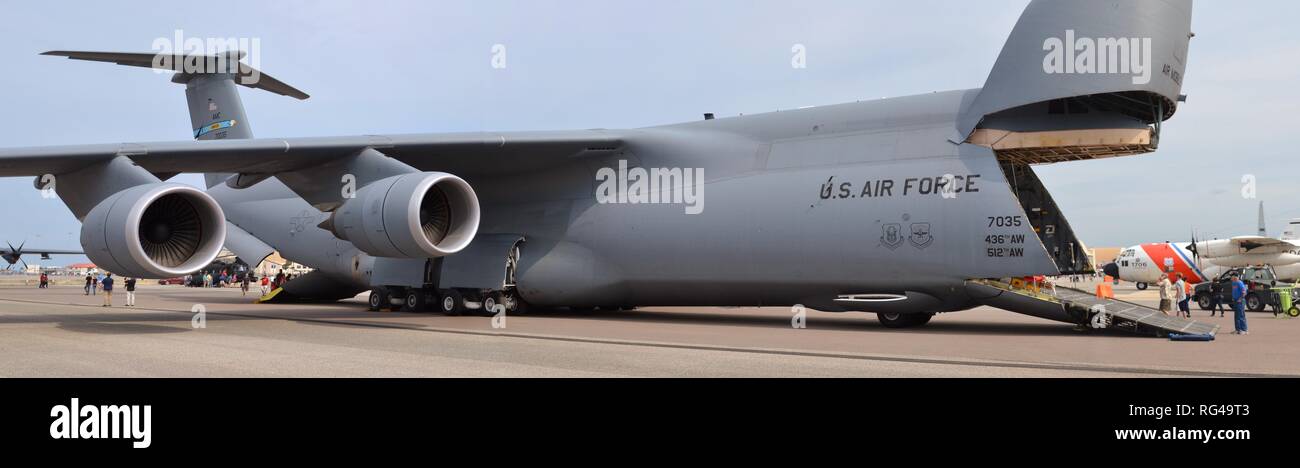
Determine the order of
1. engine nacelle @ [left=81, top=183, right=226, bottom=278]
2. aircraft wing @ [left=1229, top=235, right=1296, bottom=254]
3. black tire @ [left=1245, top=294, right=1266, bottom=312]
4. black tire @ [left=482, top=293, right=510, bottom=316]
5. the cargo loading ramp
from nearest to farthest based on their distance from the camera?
engine nacelle @ [left=81, top=183, right=226, bottom=278] → the cargo loading ramp → black tire @ [left=482, top=293, right=510, bottom=316] → black tire @ [left=1245, top=294, right=1266, bottom=312] → aircraft wing @ [left=1229, top=235, right=1296, bottom=254]

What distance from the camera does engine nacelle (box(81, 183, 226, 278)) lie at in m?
11.5

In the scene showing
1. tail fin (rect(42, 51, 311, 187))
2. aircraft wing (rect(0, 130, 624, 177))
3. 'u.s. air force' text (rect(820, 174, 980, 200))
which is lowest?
'u.s. air force' text (rect(820, 174, 980, 200))

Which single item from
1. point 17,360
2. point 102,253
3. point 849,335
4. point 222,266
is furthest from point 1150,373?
point 222,266

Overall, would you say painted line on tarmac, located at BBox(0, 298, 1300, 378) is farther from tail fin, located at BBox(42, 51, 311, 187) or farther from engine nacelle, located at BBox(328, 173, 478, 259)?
tail fin, located at BBox(42, 51, 311, 187)

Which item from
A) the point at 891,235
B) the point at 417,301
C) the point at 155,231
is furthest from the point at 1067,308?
the point at 155,231

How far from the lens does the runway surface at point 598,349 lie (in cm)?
820

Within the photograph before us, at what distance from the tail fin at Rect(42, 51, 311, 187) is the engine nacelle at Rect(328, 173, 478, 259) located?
8.45 m

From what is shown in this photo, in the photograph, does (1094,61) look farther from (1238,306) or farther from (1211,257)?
(1211,257)

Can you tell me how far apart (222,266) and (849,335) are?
56.4 m

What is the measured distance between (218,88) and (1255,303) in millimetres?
26884

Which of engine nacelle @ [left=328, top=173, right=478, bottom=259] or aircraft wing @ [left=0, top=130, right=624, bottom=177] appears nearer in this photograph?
engine nacelle @ [left=328, top=173, right=478, bottom=259]

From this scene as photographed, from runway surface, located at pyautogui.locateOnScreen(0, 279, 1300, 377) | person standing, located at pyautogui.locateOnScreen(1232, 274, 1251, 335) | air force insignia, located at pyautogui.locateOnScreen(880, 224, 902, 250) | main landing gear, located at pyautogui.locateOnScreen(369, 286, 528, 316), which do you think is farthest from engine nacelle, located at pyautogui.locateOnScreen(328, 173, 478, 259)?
person standing, located at pyautogui.locateOnScreen(1232, 274, 1251, 335)

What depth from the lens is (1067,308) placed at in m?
13.1

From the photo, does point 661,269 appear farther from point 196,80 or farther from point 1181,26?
point 196,80
